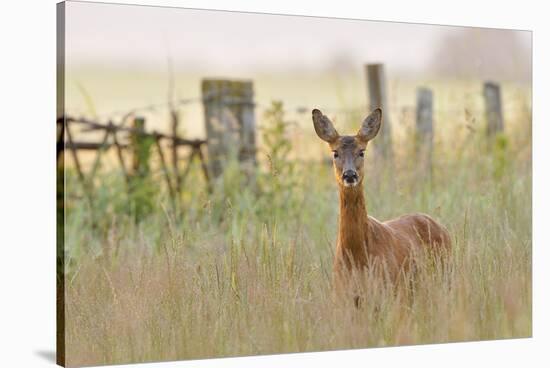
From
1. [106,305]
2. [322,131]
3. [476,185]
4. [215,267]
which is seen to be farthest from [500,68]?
[106,305]

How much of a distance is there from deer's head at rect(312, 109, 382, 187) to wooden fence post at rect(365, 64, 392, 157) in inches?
99.1

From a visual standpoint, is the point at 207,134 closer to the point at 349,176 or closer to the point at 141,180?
the point at 141,180

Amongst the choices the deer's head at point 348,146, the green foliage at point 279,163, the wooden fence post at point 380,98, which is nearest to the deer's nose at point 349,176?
the deer's head at point 348,146

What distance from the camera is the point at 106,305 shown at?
6.99 metres

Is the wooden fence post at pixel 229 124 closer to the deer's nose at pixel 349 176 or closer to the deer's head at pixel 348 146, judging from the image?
the deer's head at pixel 348 146

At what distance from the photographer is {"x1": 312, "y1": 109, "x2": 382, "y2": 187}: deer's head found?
6883 mm

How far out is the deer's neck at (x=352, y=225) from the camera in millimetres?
6902

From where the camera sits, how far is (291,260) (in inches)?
293

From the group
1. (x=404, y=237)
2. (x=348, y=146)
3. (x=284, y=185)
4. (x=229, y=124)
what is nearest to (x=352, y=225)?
(x=348, y=146)

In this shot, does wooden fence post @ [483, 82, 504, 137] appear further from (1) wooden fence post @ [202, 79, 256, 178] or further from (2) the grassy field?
(1) wooden fence post @ [202, 79, 256, 178]

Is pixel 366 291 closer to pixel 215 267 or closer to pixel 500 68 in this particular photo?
pixel 215 267

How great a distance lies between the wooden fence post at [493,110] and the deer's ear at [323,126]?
3.95 m

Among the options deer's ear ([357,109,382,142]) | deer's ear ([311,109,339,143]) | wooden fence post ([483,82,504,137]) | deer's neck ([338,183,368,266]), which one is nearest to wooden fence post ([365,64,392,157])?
wooden fence post ([483,82,504,137])

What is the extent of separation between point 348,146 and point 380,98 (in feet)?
11.9
